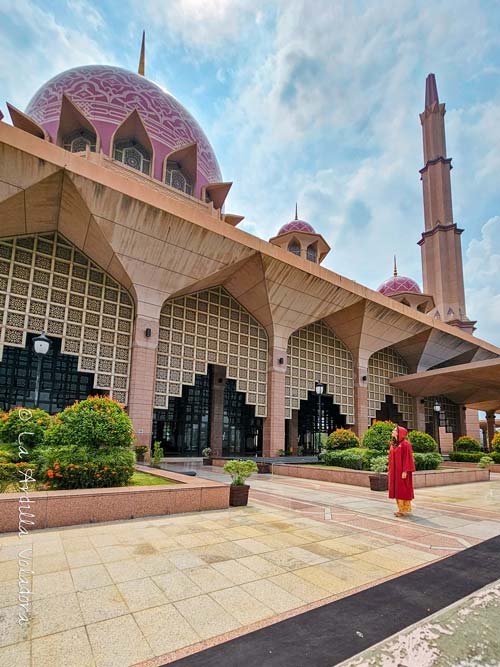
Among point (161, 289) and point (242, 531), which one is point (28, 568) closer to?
point (242, 531)

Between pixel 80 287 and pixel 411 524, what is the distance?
14347 millimetres

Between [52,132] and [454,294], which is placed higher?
[52,132]

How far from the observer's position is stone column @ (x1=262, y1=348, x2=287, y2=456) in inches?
818

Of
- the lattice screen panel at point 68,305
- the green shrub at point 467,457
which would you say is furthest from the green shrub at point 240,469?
the green shrub at point 467,457

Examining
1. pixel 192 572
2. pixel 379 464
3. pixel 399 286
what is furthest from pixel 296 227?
pixel 192 572

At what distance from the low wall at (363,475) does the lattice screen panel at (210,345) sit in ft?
18.8

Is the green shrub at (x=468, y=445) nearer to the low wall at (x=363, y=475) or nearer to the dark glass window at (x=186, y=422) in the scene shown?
the low wall at (x=363, y=475)

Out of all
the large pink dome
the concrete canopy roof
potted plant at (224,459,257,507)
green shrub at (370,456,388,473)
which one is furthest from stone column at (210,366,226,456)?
potted plant at (224,459,257,507)

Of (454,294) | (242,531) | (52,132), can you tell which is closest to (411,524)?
(242,531)

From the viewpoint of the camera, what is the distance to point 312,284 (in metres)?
20.8

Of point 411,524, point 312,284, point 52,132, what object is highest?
point 52,132

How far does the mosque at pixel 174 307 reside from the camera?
14641 millimetres

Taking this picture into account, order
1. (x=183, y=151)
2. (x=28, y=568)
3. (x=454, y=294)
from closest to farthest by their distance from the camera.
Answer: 1. (x=28, y=568)
2. (x=183, y=151)
3. (x=454, y=294)

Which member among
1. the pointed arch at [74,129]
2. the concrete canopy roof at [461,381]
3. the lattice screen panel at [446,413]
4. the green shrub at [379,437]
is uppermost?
the pointed arch at [74,129]
